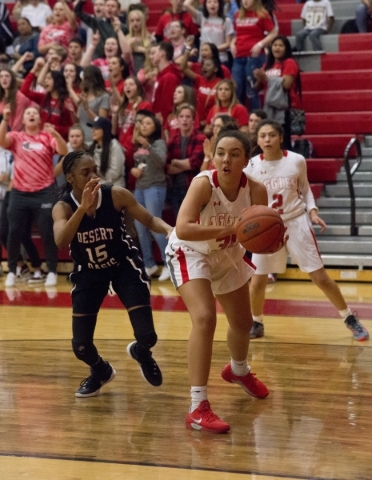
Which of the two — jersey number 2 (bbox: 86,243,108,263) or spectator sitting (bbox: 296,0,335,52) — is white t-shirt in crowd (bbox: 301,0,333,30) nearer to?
spectator sitting (bbox: 296,0,335,52)

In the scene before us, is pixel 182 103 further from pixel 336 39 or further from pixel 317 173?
pixel 336 39

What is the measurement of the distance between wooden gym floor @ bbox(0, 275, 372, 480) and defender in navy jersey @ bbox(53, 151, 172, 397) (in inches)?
17.5

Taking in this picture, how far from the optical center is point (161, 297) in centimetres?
861

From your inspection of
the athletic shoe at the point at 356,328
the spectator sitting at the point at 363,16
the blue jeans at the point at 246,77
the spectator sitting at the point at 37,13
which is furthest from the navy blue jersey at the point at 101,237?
the spectator sitting at the point at 37,13

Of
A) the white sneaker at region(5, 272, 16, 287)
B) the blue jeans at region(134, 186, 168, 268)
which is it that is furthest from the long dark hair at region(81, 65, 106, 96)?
the white sneaker at region(5, 272, 16, 287)

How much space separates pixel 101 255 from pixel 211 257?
0.69 metres

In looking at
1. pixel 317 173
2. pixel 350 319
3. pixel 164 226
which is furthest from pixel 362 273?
Result: pixel 164 226

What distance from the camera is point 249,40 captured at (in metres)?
10.8

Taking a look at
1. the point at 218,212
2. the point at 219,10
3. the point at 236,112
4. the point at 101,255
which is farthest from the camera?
the point at 219,10

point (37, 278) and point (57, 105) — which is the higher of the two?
point (57, 105)

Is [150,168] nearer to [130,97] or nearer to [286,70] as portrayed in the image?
[130,97]

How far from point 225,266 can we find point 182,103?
209 inches

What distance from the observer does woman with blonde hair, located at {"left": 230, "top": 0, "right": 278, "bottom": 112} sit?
1066 cm

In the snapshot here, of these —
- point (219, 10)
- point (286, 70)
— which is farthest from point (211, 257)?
point (219, 10)
